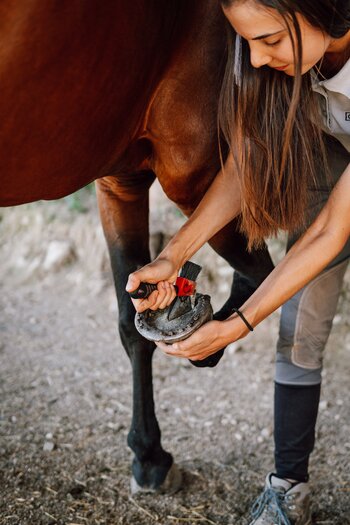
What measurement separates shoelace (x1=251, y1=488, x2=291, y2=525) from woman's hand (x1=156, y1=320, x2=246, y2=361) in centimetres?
50

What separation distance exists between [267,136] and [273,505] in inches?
32.8

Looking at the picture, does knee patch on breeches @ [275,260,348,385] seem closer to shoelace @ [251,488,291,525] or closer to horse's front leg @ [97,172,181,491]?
shoelace @ [251,488,291,525]

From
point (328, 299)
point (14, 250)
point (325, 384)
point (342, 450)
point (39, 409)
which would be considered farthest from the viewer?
point (14, 250)

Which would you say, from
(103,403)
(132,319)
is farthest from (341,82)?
(103,403)

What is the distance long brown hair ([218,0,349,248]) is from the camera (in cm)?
132

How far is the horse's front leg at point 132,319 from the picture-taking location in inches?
69.3

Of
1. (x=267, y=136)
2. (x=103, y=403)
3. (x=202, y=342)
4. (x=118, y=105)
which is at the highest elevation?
(x=118, y=105)

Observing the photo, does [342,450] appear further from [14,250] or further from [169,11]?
[14,250]

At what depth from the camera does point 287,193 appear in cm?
138

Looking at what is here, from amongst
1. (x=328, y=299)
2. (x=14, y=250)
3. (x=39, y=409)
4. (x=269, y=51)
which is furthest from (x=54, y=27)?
(x=14, y=250)

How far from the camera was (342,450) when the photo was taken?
1.98 m

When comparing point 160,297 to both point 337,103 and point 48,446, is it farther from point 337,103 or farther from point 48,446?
point 48,446

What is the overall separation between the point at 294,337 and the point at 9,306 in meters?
1.84

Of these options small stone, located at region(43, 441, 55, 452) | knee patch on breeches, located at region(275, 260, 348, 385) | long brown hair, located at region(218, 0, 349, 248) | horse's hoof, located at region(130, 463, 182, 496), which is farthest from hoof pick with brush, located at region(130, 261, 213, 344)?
small stone, located at region(43, 441, 55, 452)
